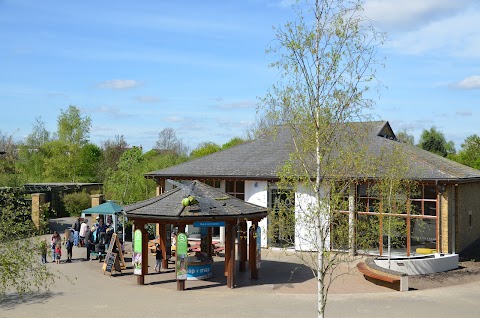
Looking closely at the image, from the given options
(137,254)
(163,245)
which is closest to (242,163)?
(163,245)

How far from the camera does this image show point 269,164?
2536 centimetres

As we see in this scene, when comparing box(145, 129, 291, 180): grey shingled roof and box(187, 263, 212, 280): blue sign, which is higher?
box(145, 129, 291, 180): grey shingled roof

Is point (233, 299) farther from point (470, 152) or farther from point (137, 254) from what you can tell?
point (470, 152)

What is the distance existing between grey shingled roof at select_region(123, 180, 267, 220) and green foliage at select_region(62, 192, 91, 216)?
20.3 meters

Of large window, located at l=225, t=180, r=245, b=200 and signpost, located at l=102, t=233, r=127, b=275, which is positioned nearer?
signpost, located at l=102, t=233, r=127, b=275

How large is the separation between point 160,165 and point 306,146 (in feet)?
84.6

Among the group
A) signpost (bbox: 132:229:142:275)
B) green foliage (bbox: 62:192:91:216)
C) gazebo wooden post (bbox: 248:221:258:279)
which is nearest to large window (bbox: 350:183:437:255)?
gazebo wooden post (bbox: 248:221:258:279)

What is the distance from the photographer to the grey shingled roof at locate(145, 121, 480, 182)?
21.5 metres

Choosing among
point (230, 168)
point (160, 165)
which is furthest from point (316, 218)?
point (160, 165)

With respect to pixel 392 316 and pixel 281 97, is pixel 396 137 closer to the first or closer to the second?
pixel 392 316

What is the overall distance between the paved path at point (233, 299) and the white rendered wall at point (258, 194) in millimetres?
5874

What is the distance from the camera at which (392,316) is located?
13.4 m

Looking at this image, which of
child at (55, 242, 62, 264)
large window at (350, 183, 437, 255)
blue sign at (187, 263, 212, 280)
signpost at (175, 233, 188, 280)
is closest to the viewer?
signpost at (175, 233, 188, 280)

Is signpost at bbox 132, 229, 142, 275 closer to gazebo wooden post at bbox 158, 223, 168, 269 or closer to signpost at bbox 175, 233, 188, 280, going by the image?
signpost at bbox 175, 233, 188, 280
